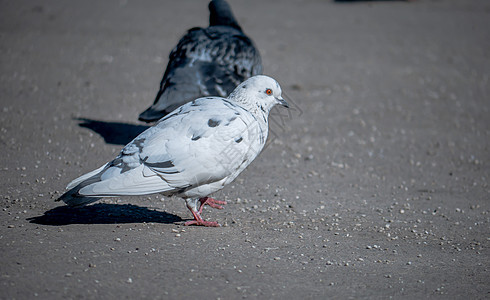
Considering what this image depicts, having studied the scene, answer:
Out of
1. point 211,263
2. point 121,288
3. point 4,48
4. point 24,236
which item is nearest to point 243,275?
point 211,263

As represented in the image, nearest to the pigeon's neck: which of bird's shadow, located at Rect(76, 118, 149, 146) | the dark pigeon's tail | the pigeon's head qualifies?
the pigeon's head

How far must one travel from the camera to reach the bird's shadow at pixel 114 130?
6.59m

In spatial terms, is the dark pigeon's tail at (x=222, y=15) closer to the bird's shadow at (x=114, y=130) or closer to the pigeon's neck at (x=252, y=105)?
the bird's shadow at (x=114, y=130)

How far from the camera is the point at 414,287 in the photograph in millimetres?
3844

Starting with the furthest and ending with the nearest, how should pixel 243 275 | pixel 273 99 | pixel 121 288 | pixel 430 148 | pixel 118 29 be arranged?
pixel 118 29 < pixel 430 148 < pixel 273 99 < pixel 243 275 < pixel 121 288

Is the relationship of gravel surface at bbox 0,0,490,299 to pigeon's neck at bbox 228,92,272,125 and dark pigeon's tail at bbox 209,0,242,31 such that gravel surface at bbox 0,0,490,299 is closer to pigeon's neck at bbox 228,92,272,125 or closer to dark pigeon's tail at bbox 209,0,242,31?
pigeon's neck at bbox 228,92,272,125

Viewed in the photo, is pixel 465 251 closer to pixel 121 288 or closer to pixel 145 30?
pixel 121 288

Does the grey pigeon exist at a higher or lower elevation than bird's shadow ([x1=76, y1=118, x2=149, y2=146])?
higher

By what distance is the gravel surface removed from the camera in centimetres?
378

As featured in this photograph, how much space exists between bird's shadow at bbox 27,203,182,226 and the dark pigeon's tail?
3.60m

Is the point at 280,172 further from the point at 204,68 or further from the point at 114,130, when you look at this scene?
the point at 114,130

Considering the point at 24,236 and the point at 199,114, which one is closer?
the point at 24,236

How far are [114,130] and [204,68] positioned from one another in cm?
149

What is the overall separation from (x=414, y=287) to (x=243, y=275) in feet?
3.79
